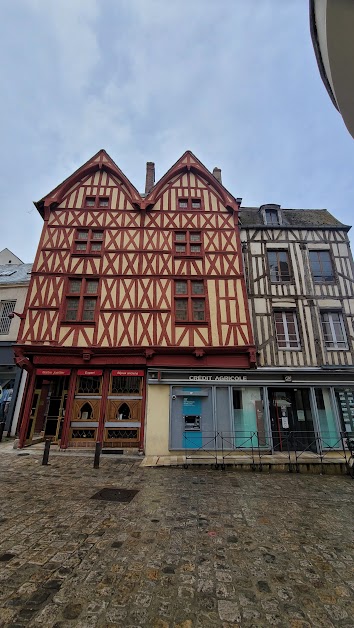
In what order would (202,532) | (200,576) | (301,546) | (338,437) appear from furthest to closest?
(338,437) < (202,532) < (301,546) < (200,576)

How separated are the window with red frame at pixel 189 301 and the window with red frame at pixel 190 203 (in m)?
3.84


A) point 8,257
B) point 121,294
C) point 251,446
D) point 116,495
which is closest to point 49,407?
point 121,294

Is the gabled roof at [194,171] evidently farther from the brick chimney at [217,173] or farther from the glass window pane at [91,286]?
the glass window pane at [91,286]

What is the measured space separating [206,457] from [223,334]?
167 inches

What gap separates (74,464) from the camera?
804 centimetres

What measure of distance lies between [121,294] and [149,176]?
7.83 m

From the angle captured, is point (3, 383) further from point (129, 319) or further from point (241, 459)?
point (241, 459)

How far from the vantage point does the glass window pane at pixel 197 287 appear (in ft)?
37.1

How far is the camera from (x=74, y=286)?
37.4 feet

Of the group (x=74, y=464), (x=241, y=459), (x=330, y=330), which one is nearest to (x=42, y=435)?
(x=74, y=464)

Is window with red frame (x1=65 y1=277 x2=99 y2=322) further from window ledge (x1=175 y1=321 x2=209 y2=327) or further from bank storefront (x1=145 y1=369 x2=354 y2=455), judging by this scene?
bank storefront (x1=145 y1=369 x2=354 y2=455)

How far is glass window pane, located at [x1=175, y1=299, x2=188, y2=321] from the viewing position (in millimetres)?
10891

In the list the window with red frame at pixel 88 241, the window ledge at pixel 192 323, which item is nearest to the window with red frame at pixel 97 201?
the window with red frame at pixel 88 241

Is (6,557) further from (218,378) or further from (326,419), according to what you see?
(326,419)
